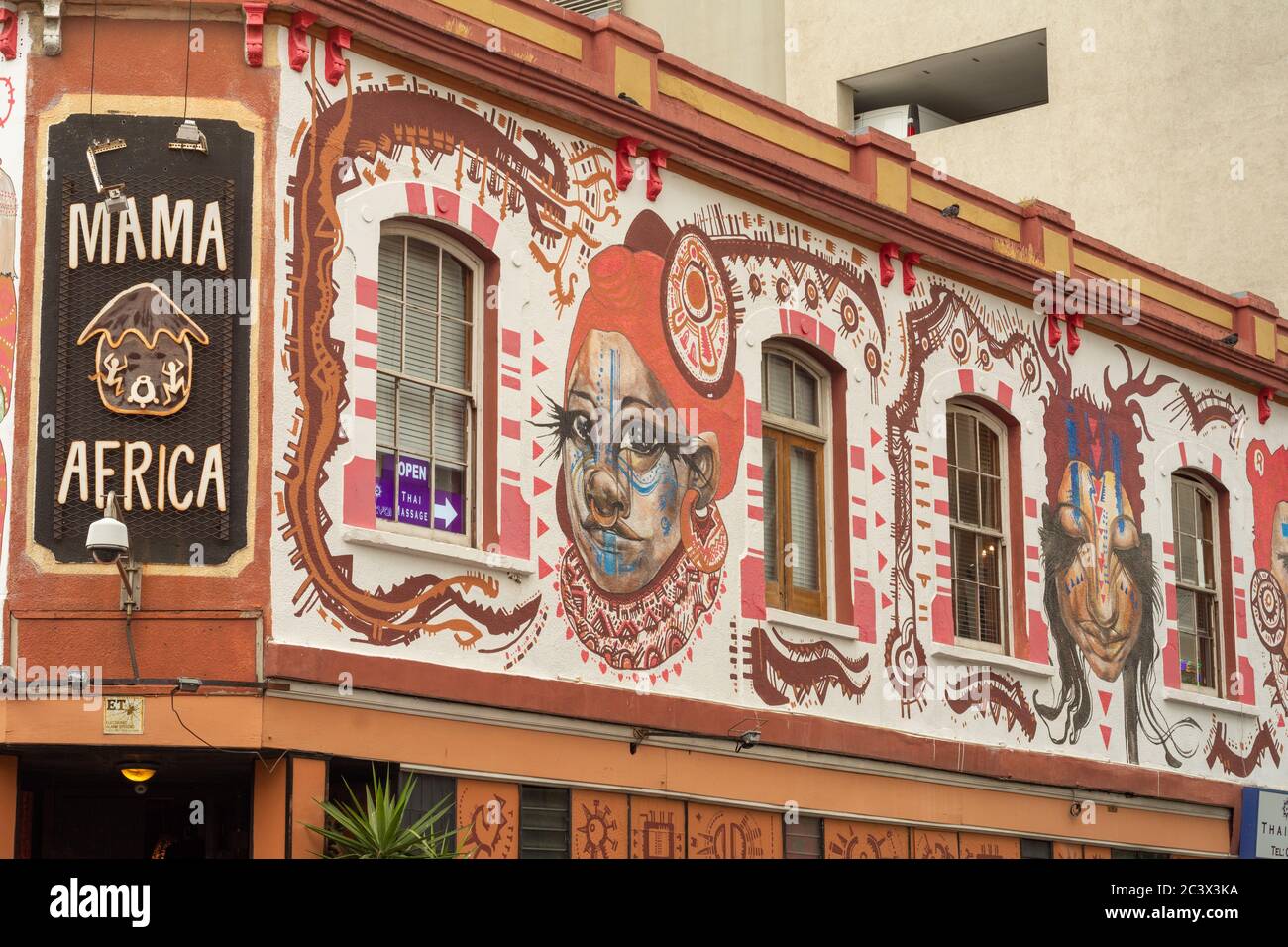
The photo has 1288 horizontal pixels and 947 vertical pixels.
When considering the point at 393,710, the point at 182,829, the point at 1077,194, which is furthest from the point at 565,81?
the point at 1077,194

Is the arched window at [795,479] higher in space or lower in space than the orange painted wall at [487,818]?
higher

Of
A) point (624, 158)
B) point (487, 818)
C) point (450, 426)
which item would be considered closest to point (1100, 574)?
point (624, 158)

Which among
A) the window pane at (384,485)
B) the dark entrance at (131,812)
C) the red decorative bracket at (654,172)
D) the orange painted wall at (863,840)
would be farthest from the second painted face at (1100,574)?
the dark entrance at (131,812)

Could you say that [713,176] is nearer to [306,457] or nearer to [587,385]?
[587,385]

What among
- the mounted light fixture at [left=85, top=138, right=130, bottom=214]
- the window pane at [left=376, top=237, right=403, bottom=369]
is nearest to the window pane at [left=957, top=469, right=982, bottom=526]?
the window pane at [left=376, top=237, right=403, bottom=369]

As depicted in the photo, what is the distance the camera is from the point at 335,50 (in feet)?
48.8

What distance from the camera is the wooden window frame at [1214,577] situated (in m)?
22.0

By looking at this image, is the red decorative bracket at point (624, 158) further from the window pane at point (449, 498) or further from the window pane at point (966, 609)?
the window pane at point (966, 609)

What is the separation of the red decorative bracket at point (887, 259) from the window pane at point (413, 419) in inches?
210

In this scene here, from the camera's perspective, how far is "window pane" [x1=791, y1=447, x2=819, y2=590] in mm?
18141

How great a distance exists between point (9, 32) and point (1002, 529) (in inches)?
388

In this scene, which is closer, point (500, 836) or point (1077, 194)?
point (500, 836)

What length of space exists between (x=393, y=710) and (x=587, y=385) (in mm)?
3118
